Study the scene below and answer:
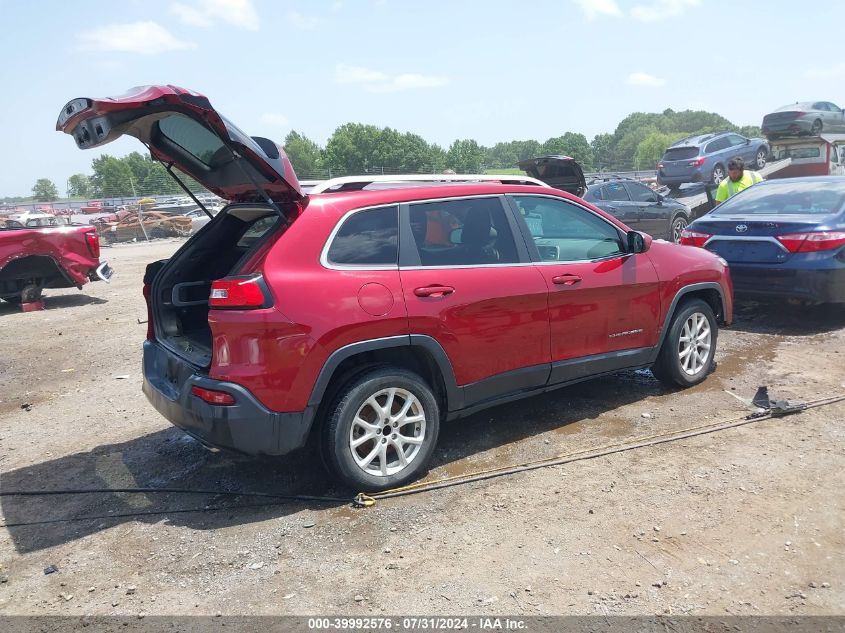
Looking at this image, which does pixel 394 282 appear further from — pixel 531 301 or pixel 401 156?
pixel 401 156

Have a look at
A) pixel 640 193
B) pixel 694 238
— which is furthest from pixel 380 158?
pixel 694 238

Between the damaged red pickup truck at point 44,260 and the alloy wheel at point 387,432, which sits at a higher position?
the damaged red pickup truck at point 44,260

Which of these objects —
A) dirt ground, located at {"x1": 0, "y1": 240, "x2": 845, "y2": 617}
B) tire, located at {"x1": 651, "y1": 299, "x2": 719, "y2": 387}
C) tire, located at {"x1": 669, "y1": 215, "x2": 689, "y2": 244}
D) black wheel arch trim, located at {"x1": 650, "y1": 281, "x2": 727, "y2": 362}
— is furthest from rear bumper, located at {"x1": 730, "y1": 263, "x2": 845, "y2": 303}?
tire, located at {"x1": 669, "y1": 215, "x2": 689, "y2": 244}

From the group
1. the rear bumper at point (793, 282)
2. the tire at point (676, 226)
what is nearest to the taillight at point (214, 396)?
the rear bumper at point (793, 282)

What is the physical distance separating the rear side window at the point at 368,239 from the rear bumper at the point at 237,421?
34.9 inches

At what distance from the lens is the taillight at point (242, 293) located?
11.6 feet

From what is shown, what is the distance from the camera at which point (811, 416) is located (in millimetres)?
4895

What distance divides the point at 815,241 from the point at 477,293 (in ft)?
15.3

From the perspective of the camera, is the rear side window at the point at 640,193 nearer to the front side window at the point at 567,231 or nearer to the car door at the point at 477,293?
the front side window at the point at 567,231

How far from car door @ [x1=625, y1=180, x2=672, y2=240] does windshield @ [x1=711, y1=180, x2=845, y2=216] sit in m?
5.68

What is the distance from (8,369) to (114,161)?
9547 cm

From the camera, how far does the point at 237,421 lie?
11.7 feet

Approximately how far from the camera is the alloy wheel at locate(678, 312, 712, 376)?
5547 mm

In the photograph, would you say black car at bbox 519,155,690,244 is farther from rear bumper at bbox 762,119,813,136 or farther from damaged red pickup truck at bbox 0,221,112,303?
damaged red pickup truck at bbox 0,221,112,303
